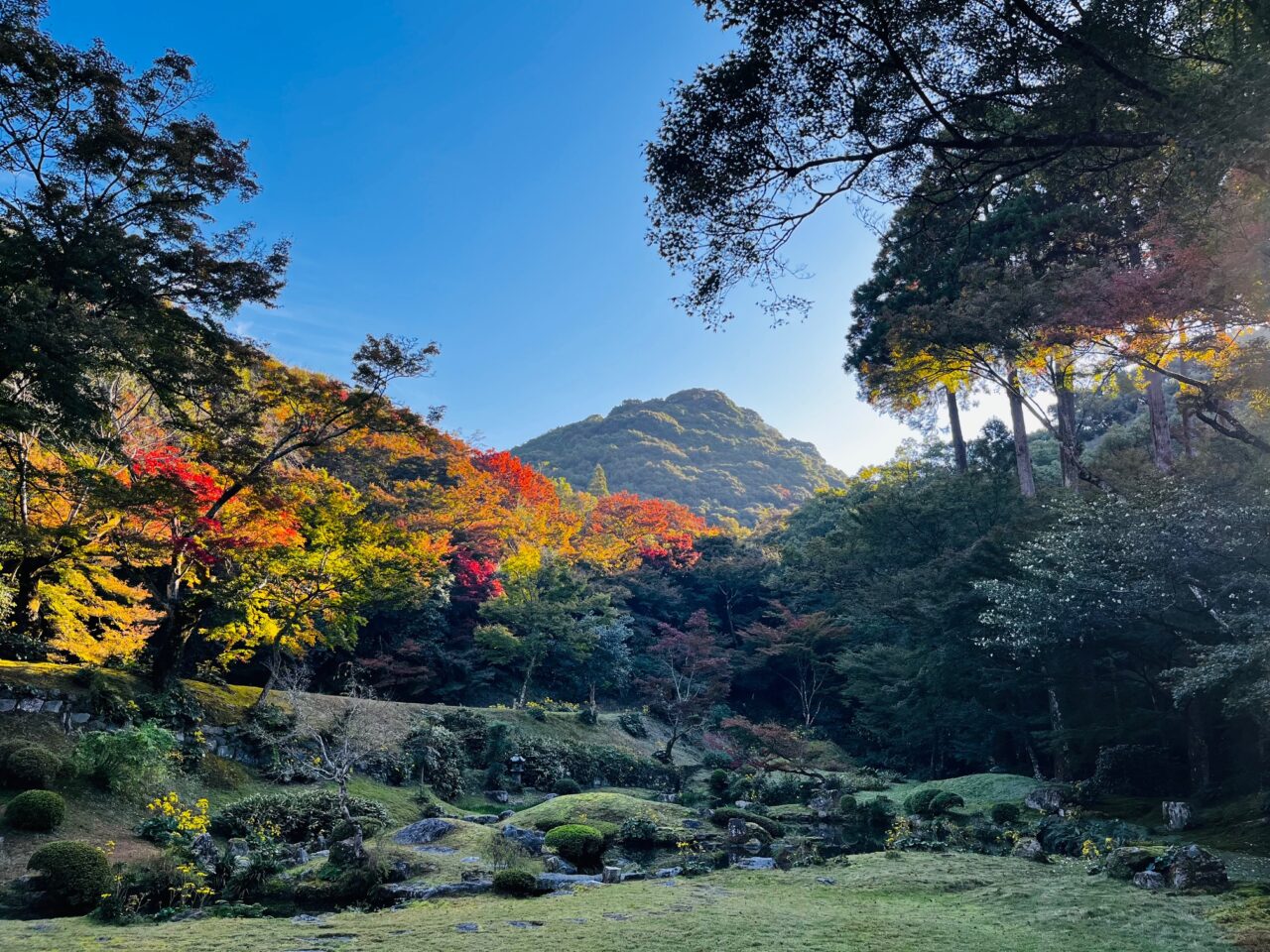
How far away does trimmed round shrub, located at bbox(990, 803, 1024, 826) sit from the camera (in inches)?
461

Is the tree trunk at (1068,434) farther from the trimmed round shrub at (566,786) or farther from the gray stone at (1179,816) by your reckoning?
the trimmed round shrub at (566,786)

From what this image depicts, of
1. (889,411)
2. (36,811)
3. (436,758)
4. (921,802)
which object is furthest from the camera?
(889,411)

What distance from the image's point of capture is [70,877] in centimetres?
609

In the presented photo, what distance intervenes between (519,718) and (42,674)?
10552mm

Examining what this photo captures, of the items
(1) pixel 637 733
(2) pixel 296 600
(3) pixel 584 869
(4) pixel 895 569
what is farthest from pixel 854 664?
(2) pixel 296 600

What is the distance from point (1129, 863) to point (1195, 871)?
71 cm

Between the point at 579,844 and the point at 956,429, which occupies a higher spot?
the point at 956,429

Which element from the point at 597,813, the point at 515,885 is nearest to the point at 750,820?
the point at 597,813

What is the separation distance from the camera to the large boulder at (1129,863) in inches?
263

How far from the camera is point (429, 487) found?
24.4 meters

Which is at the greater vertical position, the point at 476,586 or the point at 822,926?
the point at 476,586

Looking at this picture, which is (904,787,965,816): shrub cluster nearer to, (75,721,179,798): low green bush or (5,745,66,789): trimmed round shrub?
(75,721,179,798): low green bush

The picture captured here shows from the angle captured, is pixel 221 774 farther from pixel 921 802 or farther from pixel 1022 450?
pixel 1022 450

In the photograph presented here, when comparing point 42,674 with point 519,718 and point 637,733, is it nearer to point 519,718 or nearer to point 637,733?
point 519,718
